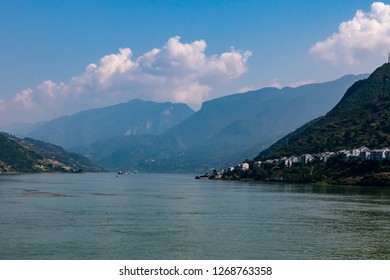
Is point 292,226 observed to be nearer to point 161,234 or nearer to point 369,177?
point 161,234

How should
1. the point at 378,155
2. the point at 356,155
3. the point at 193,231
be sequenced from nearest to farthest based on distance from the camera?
the point at 193,231 < the point at 378,155 < the point at 356,155

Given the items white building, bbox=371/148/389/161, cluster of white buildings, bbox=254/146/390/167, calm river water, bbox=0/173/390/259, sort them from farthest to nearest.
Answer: cluster of white buildings, bbox=254/146/390/167
white building, bbox=371/148/389/161
calm river water, bbox=0/173/390/259

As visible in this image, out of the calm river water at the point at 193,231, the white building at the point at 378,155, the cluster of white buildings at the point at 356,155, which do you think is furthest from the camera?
the cluster of white buildings at the point at 356,155

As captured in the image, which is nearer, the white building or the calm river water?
the calm river water

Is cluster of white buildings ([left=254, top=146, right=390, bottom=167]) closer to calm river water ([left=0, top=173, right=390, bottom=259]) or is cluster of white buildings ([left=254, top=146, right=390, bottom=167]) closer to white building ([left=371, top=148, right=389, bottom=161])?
white building ([left=371, top=148, right=389, bottom=161])

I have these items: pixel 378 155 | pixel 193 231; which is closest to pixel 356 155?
pixel 378 155

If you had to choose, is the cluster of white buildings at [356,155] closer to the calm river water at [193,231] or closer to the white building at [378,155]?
the white building at [378,155]

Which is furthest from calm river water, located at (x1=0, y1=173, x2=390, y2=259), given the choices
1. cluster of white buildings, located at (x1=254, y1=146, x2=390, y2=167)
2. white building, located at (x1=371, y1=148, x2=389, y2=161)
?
cluster of white buildings, located at (x1=254, y1=146, x2=390, y2=167)

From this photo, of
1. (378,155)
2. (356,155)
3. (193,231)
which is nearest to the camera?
(193,231)

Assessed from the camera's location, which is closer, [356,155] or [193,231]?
[193,231]

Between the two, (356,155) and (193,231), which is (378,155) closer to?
(356,155)

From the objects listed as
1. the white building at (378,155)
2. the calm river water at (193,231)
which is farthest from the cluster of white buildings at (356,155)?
the calm river water at (193,231)

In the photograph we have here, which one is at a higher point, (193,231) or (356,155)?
(356,155)
